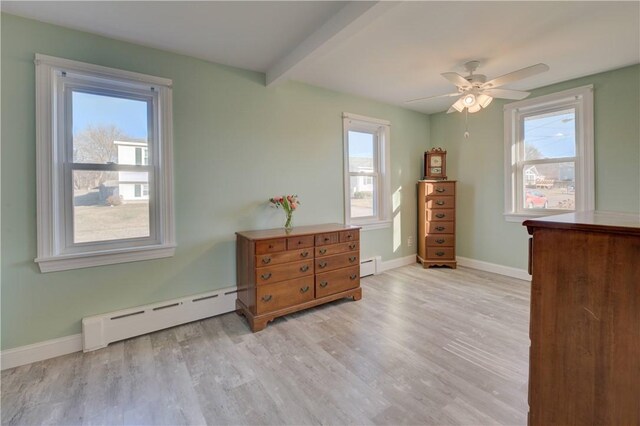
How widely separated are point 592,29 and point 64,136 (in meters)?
4.24

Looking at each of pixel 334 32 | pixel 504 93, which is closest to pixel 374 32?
pixel 334 32

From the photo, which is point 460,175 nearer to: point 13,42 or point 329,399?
point 329,399

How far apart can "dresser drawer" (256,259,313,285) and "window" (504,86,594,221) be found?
9.79 feet

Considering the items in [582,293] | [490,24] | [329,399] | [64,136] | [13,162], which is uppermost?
[490,24]

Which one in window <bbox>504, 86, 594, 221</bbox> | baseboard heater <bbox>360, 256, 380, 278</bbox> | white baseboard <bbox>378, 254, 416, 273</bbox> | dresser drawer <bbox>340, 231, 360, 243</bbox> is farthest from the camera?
white baseboard <bbox>378, 254, 416, 273</bbox>

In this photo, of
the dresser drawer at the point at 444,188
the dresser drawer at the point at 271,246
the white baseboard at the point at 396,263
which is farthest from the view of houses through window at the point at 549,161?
the dresser drawer at the point at 271,246

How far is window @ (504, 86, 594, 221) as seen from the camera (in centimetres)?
322

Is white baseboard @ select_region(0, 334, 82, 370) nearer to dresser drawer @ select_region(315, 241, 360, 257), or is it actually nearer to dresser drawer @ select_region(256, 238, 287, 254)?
dresser drawer @ select_region(256, 238, 287, 254)

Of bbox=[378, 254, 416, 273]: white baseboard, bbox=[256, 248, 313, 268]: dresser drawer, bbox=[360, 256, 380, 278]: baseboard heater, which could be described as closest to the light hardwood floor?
bbox=[256, 248, 313, 268]: dresser drawer

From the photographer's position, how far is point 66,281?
7.10ft

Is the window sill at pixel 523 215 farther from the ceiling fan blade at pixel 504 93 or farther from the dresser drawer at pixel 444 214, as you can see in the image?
the ceiling fan blade at pixel 504 93

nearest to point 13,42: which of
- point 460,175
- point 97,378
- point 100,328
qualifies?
point 100,328

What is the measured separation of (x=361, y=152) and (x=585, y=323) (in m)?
3.39

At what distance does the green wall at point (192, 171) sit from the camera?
6.56 ft
